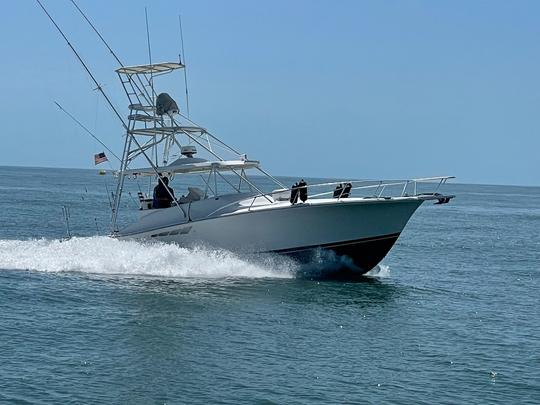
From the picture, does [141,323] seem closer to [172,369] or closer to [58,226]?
[172,369]

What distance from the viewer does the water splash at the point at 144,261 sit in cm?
2570

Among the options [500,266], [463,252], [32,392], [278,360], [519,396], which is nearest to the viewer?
[32,392]

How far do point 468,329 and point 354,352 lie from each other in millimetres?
4108

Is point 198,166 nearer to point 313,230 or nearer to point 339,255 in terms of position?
point 313,230

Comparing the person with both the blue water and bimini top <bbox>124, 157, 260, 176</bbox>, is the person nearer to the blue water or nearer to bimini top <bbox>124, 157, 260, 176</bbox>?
bimini top <bbox>124, 157, 260, 176</bbox>

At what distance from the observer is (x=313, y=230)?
25.1 metres

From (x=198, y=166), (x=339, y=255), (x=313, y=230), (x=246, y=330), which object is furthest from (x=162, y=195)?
(x=246, y=330)

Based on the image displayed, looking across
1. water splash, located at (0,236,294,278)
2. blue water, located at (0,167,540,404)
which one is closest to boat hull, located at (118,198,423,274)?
water splash, located at (0,236,294,278)

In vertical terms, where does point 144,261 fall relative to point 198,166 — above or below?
below

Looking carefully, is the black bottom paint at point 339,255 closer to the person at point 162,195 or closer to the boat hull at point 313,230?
the boat hull at point 313,230

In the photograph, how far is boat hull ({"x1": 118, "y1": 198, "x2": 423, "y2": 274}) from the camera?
24891 millimetres

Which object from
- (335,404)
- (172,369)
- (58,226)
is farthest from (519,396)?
(58,226)

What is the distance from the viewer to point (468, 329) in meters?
19.6

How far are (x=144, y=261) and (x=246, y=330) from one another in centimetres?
853
